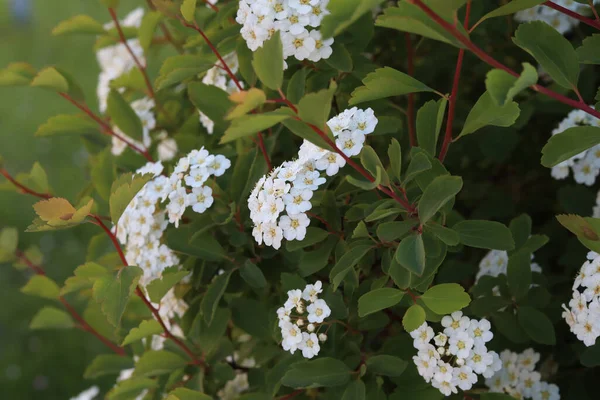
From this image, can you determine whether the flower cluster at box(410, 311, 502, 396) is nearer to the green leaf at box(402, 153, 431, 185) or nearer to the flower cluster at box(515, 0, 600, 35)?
the green leaf at box(402, 153, 431, 185)

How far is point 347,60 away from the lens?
103 cm

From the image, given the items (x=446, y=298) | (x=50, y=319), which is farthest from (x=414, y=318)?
(x=50, y=319)

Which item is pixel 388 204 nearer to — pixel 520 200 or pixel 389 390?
pixel 389 390

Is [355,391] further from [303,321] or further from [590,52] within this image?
[590,52]

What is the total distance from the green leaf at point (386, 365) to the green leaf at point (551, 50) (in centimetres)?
45

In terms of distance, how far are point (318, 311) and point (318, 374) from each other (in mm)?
91

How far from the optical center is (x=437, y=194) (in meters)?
0.83

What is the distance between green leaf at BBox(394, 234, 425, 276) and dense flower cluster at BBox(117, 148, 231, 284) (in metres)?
0.37

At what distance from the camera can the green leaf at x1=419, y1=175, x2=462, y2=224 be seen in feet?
2.69

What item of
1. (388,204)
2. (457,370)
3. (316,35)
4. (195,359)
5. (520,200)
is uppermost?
(316,35)

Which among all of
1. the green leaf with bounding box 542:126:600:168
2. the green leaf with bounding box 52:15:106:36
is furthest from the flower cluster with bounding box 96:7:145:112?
the green leaf with bounding box 542:126:600:168

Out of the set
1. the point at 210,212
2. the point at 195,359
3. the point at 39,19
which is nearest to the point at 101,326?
the point at 195,359

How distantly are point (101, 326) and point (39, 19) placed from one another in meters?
3.75

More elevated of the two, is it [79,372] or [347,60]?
[347,60]
